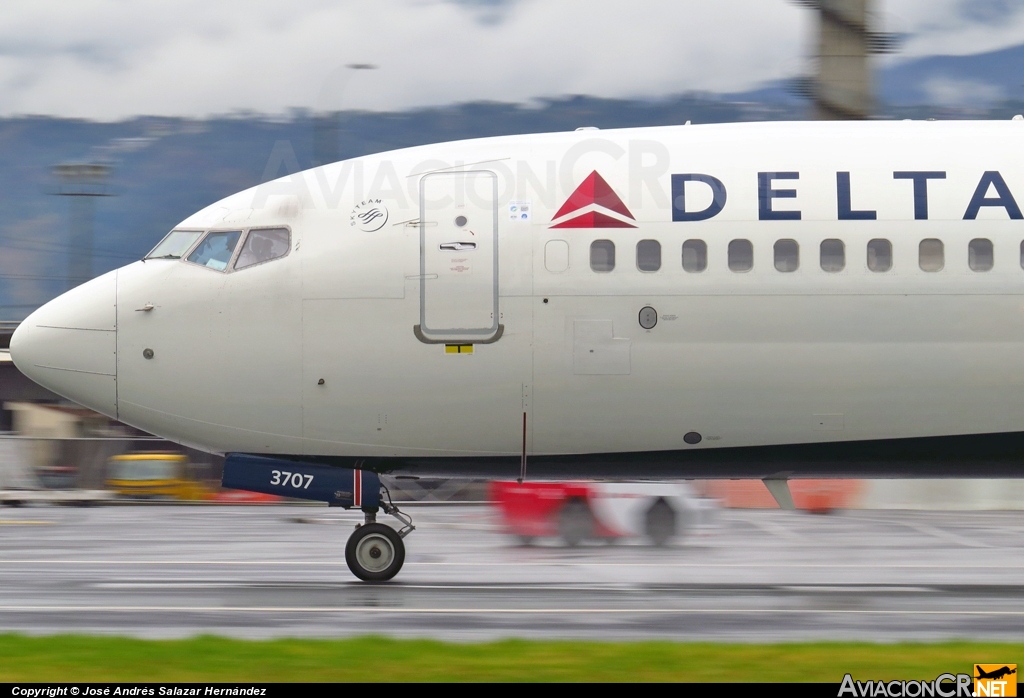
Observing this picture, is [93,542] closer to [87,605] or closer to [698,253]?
[87,605]

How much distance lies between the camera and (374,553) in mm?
13008

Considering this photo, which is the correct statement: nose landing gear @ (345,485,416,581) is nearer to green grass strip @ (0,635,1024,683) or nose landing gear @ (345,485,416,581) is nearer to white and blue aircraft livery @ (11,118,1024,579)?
white and blue aircraft livery @ (11,118,1024,579)

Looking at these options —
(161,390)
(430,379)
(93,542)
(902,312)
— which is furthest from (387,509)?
(93,542)

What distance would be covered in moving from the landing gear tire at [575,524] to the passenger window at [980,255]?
7.31 meters

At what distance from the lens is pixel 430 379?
12062 mm

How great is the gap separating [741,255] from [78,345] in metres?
6.18

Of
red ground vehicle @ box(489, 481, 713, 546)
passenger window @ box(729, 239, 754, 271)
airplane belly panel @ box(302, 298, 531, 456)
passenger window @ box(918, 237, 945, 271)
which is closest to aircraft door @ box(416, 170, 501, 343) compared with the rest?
airplane belly panel @ box(302, 298, 531, 456)

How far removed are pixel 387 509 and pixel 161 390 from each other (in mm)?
2490

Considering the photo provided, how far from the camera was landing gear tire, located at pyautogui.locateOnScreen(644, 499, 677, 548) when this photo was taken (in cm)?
1762

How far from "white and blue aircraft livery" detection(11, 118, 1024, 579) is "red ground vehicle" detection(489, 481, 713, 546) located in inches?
203

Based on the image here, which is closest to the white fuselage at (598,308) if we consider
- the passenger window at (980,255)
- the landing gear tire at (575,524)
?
the passenger window at (980,255)

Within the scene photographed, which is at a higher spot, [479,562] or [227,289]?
[227,289]

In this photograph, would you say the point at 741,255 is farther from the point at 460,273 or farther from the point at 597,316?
the point at 460,273

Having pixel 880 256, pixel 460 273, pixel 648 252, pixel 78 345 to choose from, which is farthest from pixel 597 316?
pixel 78 345
